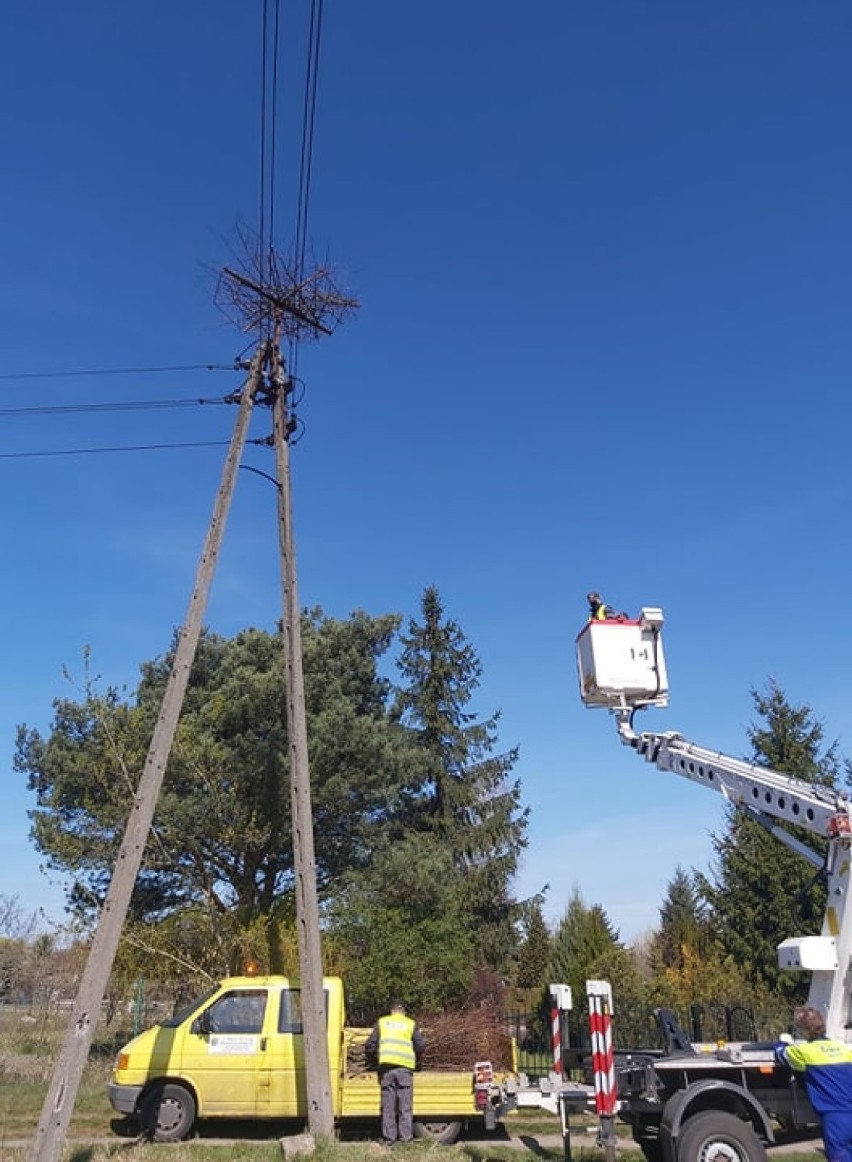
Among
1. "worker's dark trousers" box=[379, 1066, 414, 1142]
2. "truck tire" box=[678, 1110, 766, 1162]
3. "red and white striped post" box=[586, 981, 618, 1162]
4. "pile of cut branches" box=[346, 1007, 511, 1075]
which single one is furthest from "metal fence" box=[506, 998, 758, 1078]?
"red and white striped post" box=[586, 981, 618, 1162]

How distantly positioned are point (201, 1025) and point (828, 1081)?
747cm

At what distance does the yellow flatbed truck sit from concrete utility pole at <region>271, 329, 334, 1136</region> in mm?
614

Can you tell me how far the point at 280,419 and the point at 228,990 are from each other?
7.81 meters

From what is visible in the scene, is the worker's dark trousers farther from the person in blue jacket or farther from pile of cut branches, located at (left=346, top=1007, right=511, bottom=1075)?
the person in blue jacket

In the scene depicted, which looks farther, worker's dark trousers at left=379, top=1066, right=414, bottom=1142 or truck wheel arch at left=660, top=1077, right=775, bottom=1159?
worker's dark trousers at left=379, top=1066, right=414, bottom=1142

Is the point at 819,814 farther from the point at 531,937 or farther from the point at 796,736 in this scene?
the point at 531,937

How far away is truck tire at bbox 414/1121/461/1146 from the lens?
10.5 meters

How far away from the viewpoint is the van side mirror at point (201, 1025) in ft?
35.4

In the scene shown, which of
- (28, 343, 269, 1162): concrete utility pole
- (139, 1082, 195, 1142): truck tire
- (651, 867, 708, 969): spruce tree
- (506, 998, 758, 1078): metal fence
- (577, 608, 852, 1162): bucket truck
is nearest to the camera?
(577, 608, 852, 1162): bucket truck

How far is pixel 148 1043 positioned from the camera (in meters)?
10.8

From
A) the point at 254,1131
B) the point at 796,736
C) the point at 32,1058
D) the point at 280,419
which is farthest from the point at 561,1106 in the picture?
the point at 796,736

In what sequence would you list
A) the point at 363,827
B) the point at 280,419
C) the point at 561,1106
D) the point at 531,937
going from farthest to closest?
the point at 531,937 < the point at 363,827 < the point at 280,419 < the point at 561,1106

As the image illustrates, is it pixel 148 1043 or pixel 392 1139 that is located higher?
pixel 148 1043

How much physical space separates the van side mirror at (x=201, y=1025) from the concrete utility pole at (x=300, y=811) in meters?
1.26
